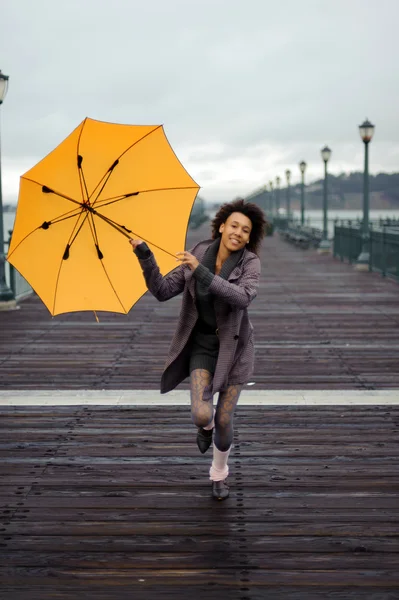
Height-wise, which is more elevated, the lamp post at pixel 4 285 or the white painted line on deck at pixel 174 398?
Answer: the lamp post at pixel 4 285

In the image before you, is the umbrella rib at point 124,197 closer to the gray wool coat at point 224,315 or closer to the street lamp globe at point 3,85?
the gray wool coat at point 224,315

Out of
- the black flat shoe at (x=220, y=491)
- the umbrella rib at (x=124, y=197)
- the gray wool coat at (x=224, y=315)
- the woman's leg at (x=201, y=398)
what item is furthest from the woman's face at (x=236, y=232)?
the black flat shoe at (x=220, y=491)

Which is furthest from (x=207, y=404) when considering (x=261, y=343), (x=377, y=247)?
(x=377, y=247)

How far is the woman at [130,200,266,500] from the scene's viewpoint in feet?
16.8

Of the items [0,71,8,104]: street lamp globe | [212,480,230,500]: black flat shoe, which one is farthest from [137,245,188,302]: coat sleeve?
[0,71,8,104]: street lamp globe

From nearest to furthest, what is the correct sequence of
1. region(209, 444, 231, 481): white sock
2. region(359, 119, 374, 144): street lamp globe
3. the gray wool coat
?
the gray wool coat, region(209, 444, 231, 481): white sock, region(359, 119, 374, 144): street lamp globe

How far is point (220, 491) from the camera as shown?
5.52 meters

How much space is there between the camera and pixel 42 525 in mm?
5129

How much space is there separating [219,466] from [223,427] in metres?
0.36

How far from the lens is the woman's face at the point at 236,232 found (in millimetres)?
5156

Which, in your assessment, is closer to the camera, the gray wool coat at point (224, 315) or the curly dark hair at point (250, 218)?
the gray wool coat at point (224, 315)

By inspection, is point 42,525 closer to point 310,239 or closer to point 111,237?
point 111,237

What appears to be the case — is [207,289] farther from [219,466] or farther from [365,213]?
[365,213]

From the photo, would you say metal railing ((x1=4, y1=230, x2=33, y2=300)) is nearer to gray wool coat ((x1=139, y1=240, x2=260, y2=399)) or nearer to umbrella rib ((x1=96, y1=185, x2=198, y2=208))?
umbrella rib ((x1=96, y1=185, x2=198, y2=208))
